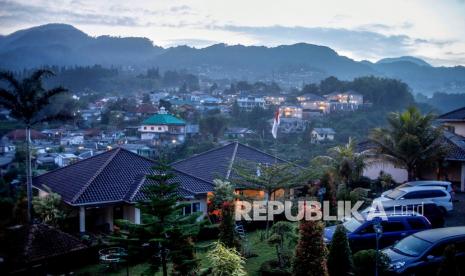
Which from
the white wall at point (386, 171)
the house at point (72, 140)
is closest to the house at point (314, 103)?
the house at point (72, 140)

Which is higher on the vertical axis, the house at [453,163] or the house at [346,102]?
the house at [346,102]

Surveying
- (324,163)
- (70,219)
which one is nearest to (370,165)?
(324,163)

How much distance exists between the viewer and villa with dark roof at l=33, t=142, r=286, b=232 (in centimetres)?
1988

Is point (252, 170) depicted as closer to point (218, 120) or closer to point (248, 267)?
point (248, 267)

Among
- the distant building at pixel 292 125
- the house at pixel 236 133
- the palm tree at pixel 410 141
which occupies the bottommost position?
the house at pixel 236 133

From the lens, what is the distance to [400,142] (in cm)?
2206

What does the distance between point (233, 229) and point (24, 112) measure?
12.1m

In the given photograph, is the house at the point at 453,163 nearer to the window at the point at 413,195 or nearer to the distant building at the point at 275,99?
the window at the point at 413,195

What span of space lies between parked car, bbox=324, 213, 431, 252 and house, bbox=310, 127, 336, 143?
45.3 meters

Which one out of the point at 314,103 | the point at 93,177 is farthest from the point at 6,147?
the point at 314,103

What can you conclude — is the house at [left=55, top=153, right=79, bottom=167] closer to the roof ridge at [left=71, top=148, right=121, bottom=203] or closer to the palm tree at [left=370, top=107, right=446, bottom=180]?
the roof ridge at [left=71, top=148, right=121, bottom=203]

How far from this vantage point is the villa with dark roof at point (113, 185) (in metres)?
19.9

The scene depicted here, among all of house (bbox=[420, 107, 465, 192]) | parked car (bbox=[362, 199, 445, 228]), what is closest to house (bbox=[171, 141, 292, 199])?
house (bbox=[420, 107, 465, 192])

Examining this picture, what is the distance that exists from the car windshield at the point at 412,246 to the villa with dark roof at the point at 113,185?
30.4 ft
